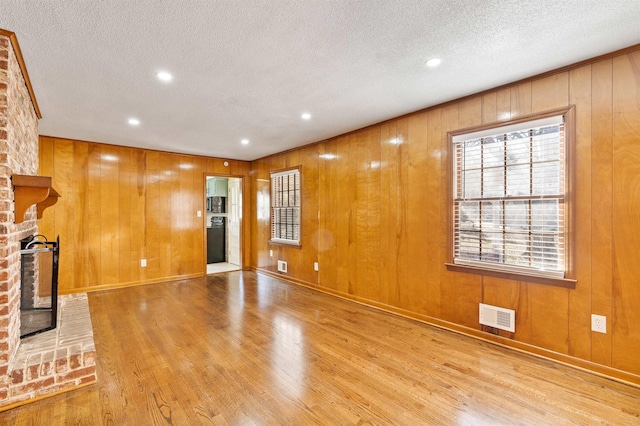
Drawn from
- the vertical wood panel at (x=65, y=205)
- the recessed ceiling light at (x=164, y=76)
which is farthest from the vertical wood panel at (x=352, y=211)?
the vertical wood panel at (x=65, y=205)

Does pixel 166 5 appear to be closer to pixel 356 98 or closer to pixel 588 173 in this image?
pixel 356 98

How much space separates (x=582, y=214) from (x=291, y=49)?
263 cm

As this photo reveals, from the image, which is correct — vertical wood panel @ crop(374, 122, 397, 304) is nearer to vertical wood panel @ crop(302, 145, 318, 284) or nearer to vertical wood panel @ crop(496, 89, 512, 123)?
vertical wood panel @ crop(496, 89, 512, 123)

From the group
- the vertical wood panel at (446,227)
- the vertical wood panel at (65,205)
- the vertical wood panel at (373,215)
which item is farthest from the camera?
the vertical wood panel at (65,205)

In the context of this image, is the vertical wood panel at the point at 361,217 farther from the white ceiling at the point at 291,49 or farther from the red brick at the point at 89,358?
the red brick at the point at 89,358

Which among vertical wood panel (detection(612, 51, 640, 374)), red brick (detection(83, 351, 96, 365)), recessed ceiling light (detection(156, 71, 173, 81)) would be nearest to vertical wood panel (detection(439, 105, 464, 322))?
vertical wood panel (detection(612, 51, 640, 374))

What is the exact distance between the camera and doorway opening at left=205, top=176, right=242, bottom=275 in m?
7.25

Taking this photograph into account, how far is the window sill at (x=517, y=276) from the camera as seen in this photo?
2.49 metres

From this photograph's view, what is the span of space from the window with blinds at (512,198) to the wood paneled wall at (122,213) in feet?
15.9

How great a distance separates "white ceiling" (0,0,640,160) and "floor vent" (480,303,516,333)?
84.1 inches

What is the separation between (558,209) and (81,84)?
4.35 meters

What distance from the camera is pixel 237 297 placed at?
4.50m

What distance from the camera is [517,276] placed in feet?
9.04

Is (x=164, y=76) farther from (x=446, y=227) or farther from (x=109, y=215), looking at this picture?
(x=109, y=215)
